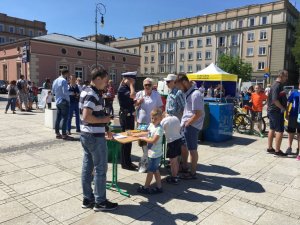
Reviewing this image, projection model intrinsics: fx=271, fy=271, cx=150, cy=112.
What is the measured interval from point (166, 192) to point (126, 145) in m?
1.47

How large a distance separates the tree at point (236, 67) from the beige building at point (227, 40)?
4784 millimetres

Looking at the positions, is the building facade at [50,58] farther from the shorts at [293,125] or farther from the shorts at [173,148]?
the shorts at [173,148]

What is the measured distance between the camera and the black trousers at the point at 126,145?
17.7ft

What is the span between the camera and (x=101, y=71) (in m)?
3.53

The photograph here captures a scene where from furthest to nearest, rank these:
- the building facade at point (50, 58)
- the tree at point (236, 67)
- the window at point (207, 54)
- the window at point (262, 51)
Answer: the window at point (207, 54) → the window at point (262, 51) → the tree at point (236, 67) → the building facade at point (50, 58)

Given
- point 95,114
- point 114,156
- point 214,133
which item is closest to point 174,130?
point 114,156

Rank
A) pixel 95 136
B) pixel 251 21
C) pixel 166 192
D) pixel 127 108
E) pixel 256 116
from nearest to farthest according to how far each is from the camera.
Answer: pixel 95 136
pixel 166 192
pixel 127 108
pixel 256 116
pixel 251 21

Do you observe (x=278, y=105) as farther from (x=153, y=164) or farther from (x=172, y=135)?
(x=153, y=164)

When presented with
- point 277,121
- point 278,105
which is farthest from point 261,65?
point 278,105

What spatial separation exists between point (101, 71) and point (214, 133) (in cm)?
529

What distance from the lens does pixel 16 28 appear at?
68.8 metres

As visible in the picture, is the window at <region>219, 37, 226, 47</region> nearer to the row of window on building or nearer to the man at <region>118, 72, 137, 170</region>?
the row of window on building

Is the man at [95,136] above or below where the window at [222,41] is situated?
below

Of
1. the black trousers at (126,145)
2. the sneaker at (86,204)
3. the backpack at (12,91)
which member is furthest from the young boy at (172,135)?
the backpack at (12,91)
